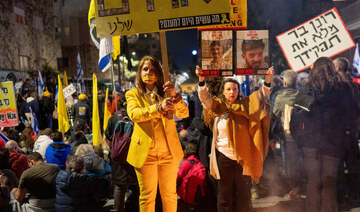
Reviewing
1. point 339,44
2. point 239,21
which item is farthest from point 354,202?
point 239,21

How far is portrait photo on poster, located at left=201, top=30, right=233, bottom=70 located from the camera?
4012mm

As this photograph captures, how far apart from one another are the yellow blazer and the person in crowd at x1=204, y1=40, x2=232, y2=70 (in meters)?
0.80

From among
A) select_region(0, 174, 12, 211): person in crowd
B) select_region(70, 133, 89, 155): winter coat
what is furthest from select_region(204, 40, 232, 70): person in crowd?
select_region(70, 133, 89, 155): winter coat

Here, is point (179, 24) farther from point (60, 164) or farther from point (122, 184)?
point (60, 164)

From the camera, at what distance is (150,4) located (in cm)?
344

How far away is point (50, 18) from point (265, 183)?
31.3 metres

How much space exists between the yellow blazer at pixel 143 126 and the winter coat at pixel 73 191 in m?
1.32

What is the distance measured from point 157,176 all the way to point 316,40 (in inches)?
138

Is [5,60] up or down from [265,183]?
up

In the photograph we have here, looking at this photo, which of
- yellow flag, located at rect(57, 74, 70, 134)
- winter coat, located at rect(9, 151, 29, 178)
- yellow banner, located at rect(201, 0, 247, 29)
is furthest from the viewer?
yellow flag, located at rect(57, 74, 70, 134)

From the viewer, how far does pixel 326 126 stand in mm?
4297

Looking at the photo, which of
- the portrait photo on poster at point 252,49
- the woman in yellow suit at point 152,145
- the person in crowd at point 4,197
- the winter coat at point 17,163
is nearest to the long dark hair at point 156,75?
the woman in yellow suit at point 152,145

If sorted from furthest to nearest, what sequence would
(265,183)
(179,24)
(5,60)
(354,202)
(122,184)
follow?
1. (5,60)
2. (265,183)
3. (354,202)
4. (122,184)
5. (179,24)

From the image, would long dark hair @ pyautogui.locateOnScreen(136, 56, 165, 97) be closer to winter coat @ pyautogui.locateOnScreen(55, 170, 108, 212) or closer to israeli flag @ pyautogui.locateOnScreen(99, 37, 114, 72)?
israeli flag @ pyautogui.locateOnScreen(99, 37, 114, 72)
